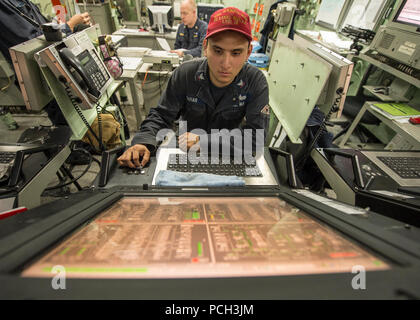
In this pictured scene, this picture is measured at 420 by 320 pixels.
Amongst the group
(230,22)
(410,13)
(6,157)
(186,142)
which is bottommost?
(6,157)

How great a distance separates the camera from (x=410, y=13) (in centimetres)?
201

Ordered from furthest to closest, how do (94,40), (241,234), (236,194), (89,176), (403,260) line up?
(89,176) → (94,40) → (236,194) → (241,234) → (403,260)

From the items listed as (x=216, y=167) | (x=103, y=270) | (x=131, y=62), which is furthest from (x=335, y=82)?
(x=131, y=62)

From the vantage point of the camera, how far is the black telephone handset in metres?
1.24

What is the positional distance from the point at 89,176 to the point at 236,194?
2.08 metres

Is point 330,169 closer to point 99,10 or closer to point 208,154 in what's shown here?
point 208,154

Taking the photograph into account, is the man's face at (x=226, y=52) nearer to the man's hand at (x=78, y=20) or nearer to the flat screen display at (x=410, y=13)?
Answer: the man's hand at (x=78, y=20)

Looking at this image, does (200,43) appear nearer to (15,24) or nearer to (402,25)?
(15,24)

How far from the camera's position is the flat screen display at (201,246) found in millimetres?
307

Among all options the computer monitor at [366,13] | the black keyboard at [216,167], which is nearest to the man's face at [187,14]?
the computer monitor at [366,13]

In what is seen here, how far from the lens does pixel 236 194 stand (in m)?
0.72

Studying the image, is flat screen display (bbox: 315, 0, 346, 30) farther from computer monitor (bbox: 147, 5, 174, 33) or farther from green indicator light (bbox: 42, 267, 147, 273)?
green indicator light (bbox: 42, 267, 147, 273)

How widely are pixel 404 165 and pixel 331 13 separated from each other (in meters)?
3.30

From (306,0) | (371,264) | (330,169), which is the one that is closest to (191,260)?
(371,264)
